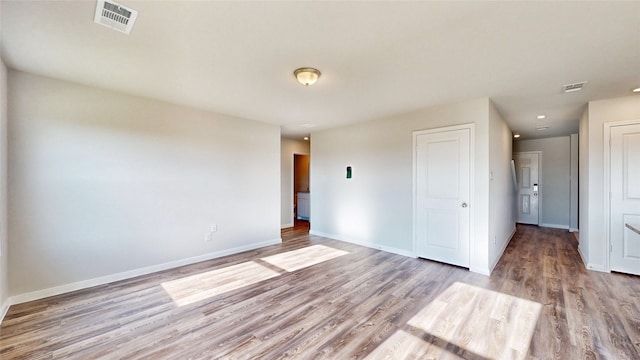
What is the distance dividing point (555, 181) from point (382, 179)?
564cm

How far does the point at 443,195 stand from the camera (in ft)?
13.3

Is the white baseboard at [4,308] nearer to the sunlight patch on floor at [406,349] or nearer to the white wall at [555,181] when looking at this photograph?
the sunlight patch on floor at [406,349]

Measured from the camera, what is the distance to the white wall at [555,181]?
267 inches

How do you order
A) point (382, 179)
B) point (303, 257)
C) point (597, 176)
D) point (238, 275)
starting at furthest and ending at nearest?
point (382, 179) → point (303, 257) → point (597, 176) → point (238, 275)

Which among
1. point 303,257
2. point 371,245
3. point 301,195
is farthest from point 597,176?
point 301,195

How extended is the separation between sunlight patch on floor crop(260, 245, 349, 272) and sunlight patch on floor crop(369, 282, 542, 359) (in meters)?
1.89

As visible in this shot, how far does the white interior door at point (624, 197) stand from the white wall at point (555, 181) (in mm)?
3902

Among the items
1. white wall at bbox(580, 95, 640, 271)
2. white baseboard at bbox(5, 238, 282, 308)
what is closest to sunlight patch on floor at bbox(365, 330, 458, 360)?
white baseboard at bbox(5, 238, 282, 308)

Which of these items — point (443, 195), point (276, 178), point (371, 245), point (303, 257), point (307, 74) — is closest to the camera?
point (307, 74)

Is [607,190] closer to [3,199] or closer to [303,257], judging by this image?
[303,257]

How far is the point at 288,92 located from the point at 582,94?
12.9 ft

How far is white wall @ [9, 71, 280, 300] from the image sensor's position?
282 cm

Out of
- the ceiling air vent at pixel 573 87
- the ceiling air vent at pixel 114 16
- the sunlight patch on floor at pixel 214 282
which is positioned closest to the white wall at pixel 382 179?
the ceiling air vent at pixel 573 87

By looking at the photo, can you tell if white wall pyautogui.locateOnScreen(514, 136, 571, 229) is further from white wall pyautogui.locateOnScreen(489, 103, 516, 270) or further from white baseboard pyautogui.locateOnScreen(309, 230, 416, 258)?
white baseboard pyautogui.locateOnScreen(309, 230, 416, 258)
